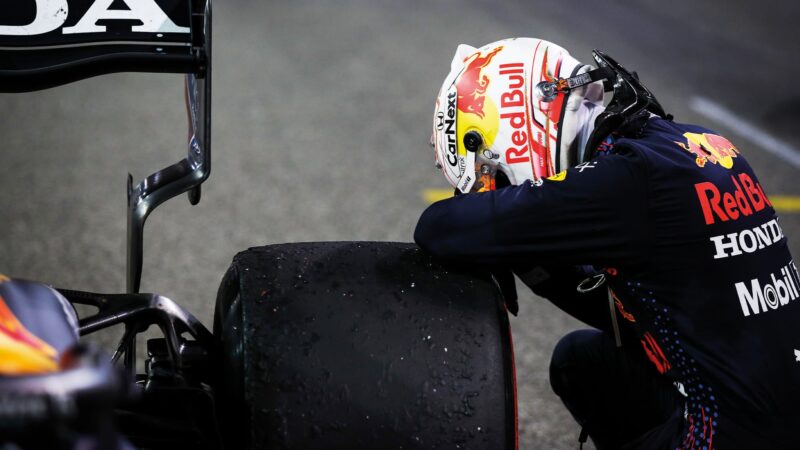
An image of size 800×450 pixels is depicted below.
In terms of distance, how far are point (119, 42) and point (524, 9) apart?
5.06 metres

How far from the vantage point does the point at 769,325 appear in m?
1.88

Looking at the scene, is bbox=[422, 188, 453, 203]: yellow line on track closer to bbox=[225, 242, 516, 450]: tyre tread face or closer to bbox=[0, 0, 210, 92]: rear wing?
bbox=[0, 0, 210, 92]: rear wing

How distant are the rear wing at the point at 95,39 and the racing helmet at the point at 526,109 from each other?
1.64 ft

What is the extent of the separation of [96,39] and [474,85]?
693mm

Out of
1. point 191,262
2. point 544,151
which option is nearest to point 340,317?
point 544,151

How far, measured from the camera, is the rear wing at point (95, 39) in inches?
71.1

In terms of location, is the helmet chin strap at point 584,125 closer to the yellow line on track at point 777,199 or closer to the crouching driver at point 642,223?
the crouching driver at point 642,223

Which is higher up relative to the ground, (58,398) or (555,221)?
(555,221)

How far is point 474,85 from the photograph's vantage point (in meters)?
2.05

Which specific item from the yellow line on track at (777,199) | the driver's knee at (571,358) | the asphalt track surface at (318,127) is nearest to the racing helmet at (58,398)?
the driver's knee at (571,358)

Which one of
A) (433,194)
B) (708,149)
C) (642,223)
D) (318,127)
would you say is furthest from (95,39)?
(318,127)

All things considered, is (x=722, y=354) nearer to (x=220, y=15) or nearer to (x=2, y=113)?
(x=2, y=113)

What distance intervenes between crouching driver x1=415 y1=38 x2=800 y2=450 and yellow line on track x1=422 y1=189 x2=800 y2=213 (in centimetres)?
210

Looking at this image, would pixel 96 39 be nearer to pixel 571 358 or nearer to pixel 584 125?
pixel 584 125
